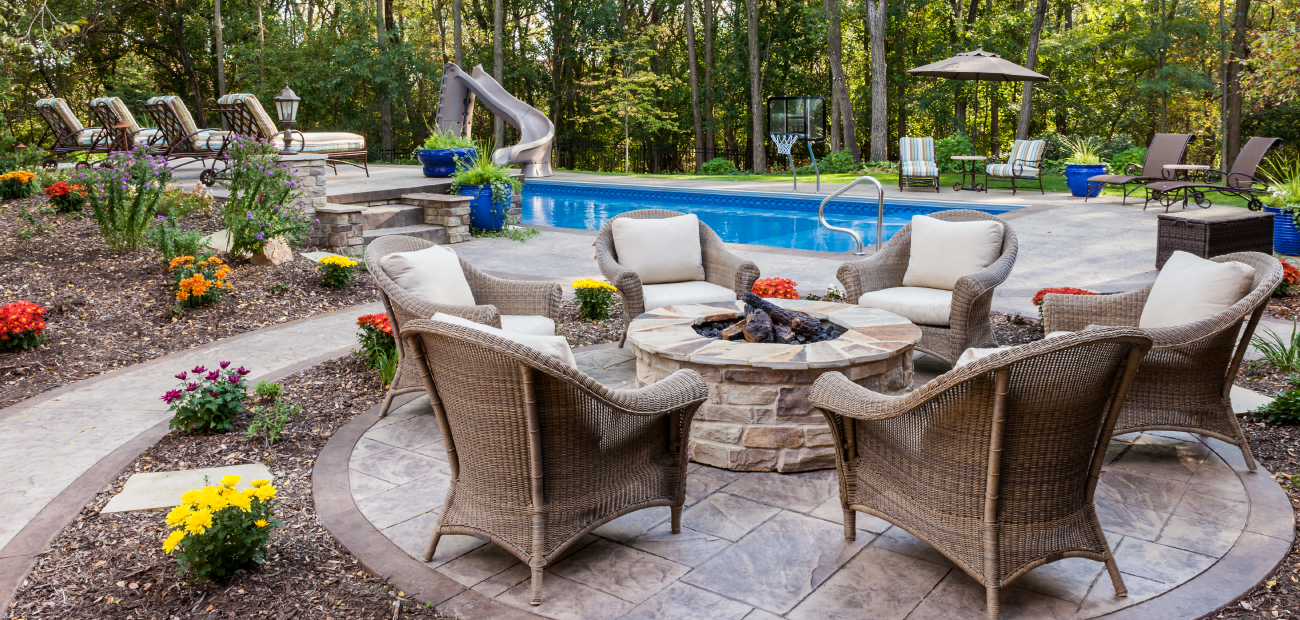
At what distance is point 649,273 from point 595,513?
258 cm

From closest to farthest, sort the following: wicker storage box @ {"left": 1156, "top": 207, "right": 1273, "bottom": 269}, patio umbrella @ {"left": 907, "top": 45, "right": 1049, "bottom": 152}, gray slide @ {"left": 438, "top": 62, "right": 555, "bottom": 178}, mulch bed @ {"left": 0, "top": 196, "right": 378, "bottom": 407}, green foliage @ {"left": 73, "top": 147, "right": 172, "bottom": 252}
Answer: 1. mulch bed @ {"left": 0, "top": 196, "right": 378, "bottom": 407}
2. green foliage @ {"left": 73, "top": 147, "right": 172, "bottom": 252}
3. wicker storage box @ {"left": 1156, "top": 207, "right": 1273, "bottom": 269}
4. patio umbrella @ {"left": 907, "top": 45, "right": 1049, "bottom": 152}
5. gray slide @ {"left": 438, "top": 62, "right": 555, "bottom": 178}

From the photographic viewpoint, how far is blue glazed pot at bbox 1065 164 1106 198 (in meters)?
12.0

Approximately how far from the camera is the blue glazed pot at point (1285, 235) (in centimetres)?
716

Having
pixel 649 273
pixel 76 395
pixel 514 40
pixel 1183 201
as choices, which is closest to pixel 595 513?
pixel 649 273

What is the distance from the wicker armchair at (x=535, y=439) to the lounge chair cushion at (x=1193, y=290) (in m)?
1.96

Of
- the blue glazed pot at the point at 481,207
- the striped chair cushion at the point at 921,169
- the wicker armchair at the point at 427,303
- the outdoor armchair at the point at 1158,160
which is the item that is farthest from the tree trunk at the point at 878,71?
the wicker armchair at the point at 427,303

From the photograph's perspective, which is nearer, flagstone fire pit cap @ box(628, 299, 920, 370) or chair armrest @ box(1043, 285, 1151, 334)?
flagstone fire pit cap @ box(628, 299, 920, 370)

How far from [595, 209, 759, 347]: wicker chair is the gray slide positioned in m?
11.0

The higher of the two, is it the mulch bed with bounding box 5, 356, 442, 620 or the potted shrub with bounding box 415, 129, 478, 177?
the potted shrub with bounding box 415, 129, 478, 177

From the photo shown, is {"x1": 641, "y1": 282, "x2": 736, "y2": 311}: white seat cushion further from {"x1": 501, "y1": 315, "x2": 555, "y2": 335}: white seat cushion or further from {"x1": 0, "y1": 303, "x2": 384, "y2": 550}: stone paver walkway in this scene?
{"x1": 0, "y1": 303, "x2": 384, "y2": 550}: stone paver walkway

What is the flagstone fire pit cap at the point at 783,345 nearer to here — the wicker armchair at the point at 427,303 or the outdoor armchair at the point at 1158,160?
the wicker armchair at the point at 427,303

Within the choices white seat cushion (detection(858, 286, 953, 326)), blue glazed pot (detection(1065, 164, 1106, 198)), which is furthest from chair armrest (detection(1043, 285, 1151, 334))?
blue glazed pot (detection(1065, 164, 1106, 198))

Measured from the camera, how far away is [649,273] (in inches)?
195

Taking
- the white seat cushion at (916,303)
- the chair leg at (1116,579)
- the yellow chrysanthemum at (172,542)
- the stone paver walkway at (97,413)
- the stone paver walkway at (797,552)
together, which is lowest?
the stone paver walkway at (797,552)
